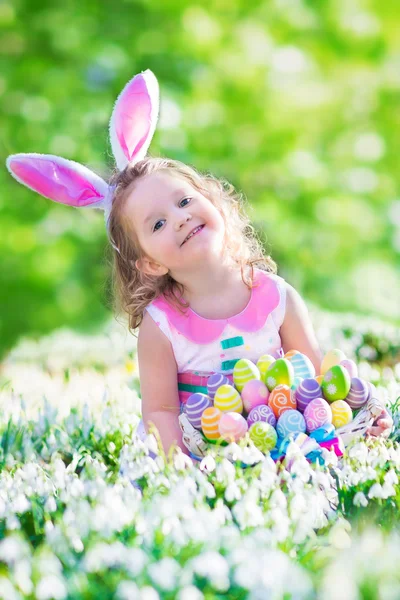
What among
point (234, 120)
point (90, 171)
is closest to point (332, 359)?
point (90, 171)

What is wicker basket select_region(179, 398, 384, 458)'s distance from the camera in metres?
2.35

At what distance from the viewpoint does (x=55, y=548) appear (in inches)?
62.8

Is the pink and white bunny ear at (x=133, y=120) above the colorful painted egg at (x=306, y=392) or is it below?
above

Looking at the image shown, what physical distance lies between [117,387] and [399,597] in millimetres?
2329

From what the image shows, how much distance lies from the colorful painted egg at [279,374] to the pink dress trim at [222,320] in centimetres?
32

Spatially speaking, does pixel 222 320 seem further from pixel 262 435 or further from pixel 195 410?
pixel 262 435

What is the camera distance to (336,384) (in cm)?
239

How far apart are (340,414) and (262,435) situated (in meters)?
0.26

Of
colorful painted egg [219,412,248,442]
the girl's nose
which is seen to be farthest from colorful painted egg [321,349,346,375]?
the girl's nose

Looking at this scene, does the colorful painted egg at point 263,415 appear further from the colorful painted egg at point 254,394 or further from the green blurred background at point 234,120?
the green blurred background at point 234,120

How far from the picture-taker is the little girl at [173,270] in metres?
2.66

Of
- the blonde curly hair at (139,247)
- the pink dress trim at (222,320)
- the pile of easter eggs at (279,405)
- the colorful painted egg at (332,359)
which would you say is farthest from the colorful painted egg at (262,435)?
the blonde curly hair at (139,247)

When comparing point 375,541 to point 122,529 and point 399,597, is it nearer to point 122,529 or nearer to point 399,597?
point 399,597

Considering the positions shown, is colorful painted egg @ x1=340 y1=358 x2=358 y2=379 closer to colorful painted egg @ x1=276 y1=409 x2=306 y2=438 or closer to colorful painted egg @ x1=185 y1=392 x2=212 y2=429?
colorful painted egg @ x1=276 y1=409 x2=306 y2=438
